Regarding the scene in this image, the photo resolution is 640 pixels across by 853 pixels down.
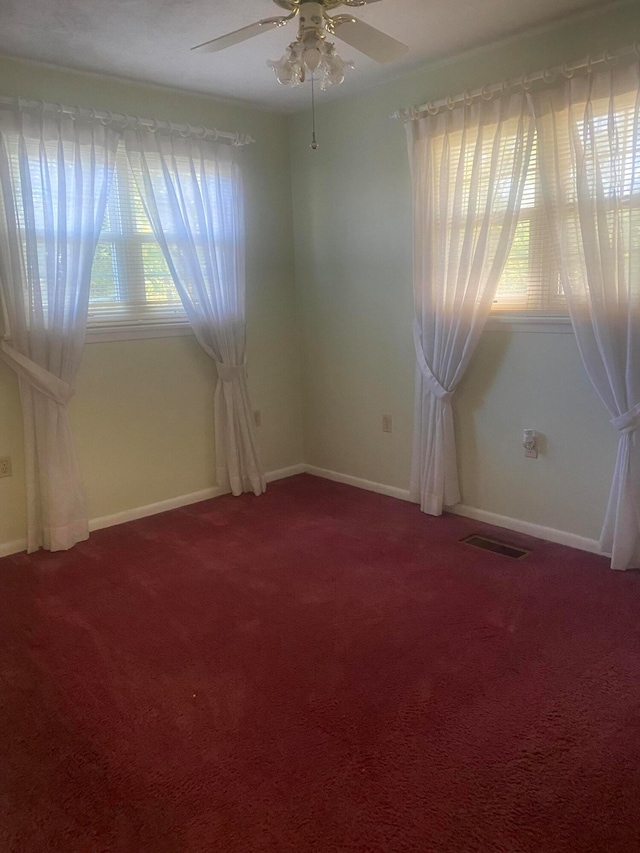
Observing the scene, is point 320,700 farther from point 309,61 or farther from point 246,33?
point 246,33

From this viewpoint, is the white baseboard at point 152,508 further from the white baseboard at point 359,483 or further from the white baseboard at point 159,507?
the white baseboard at point 359,483

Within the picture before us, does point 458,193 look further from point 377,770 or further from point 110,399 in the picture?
point 377,770

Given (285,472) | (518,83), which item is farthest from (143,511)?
(518,83)

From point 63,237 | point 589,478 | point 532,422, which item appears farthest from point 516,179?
point 63,237

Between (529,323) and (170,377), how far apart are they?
211cm

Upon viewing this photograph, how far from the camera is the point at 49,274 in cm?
→ 333

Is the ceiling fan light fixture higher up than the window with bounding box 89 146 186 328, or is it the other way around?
the ceiling fan light fixture

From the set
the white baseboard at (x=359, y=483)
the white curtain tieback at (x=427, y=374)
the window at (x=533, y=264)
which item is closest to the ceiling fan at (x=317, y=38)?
the window at (x=533, y=264)

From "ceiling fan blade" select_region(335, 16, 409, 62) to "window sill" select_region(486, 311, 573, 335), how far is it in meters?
1.44

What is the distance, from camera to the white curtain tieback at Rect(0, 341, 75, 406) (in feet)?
10.7

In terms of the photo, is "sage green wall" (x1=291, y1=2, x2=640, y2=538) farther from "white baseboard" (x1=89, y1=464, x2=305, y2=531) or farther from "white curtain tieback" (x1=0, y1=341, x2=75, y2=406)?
"white curtain tieback" (x1=0, y1=341, x2=75, y2=406)

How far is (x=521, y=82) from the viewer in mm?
3037

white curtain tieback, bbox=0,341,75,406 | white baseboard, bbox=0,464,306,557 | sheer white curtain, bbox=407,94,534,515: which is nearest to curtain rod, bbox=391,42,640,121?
sheer white curtain, bbox=407,94,534,515

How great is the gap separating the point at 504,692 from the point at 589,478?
4.55ft
